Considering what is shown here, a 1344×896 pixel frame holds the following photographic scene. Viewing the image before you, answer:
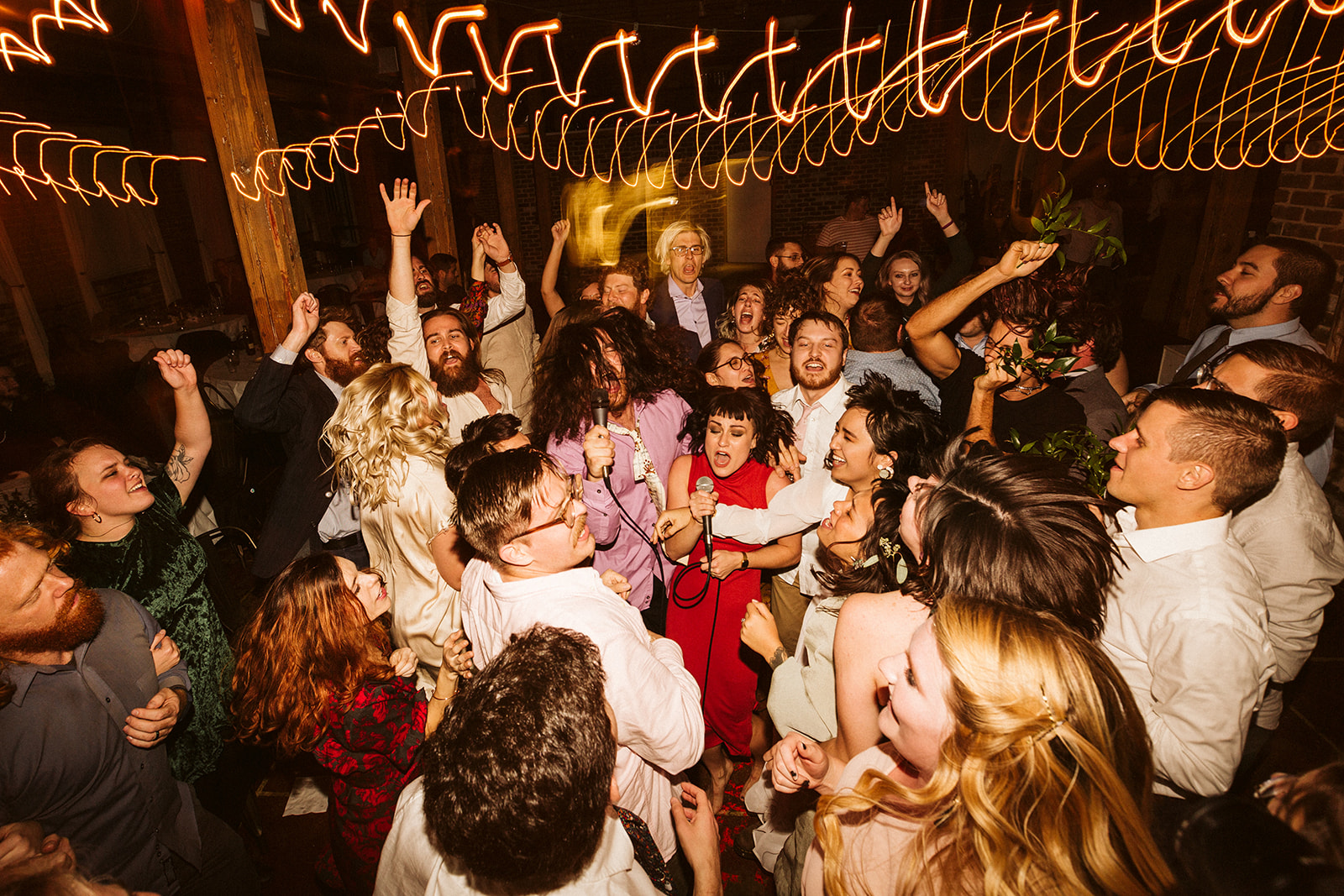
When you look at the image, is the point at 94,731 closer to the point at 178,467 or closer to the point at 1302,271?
the point at 178,467

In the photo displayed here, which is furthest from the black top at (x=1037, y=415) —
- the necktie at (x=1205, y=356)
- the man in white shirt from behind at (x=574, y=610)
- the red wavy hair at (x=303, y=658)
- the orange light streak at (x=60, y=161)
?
the orange light streak at (x=60, y=161)

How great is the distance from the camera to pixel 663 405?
3.03m

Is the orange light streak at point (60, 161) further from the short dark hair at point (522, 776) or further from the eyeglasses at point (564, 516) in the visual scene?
the short dark hair at point (522, 776)

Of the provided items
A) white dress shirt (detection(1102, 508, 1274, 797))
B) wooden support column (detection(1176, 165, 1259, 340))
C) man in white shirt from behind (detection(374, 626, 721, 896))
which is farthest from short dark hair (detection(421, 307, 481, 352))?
wooden support column (detection(1176, 165, 1259, 340))

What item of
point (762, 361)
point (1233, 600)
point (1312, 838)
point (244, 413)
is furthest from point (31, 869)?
point (762, 361)

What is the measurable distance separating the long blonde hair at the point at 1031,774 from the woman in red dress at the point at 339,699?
132 cm

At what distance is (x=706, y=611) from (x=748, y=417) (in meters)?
0.85

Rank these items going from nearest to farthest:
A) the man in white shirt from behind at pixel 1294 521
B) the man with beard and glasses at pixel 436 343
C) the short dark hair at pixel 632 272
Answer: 1. the man in white shirt from behind at pixel 1294 521
2. the man with beard and glasses at pixel 436 343
3. the short dark hair at pixel 632 272

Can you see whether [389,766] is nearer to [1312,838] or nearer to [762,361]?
[1312,838]

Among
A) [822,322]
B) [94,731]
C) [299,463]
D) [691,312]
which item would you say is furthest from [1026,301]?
[94,731]

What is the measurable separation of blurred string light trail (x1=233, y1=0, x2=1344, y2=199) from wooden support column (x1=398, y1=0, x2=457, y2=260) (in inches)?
2.7

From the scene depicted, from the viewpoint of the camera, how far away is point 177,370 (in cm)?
271

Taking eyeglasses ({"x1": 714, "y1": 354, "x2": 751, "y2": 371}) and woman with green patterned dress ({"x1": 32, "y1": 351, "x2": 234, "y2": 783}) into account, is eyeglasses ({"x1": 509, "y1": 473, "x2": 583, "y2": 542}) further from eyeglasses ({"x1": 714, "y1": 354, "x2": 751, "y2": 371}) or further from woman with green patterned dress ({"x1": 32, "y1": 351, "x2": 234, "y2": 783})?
eyeglasses ({"x1": 714, "y1": 354, "x2": 751, "y2": 371})

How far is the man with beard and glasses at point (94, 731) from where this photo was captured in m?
1.59
